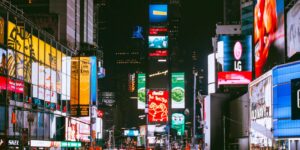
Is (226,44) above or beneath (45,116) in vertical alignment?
above

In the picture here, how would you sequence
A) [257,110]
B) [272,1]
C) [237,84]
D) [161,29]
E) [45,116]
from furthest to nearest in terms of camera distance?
[161,29] < [237,84] < [45,116] < [257,110] < [272,1]

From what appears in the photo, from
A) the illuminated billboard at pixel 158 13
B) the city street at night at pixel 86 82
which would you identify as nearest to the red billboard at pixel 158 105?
the city street at night at pixel 86 82

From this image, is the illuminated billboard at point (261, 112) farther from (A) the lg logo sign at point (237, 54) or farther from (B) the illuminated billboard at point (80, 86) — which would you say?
(A) the lg logo sign at point (237, 54)

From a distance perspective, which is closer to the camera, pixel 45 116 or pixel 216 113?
pixel 45 116

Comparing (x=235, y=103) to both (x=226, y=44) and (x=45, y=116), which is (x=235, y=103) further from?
(x=45, y=116)

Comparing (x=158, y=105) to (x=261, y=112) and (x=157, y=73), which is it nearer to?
(x=261, y=112)

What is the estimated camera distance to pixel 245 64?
A: 72500 mm

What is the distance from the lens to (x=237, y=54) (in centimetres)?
7412

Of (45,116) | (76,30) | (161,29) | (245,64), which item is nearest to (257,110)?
(45,116)

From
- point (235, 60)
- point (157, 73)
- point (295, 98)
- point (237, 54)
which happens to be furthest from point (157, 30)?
point (295, 98)

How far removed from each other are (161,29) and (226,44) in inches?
4079

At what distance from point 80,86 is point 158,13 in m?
113

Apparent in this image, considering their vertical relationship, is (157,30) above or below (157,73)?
above

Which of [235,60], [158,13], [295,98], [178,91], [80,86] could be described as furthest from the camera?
[158,13]
